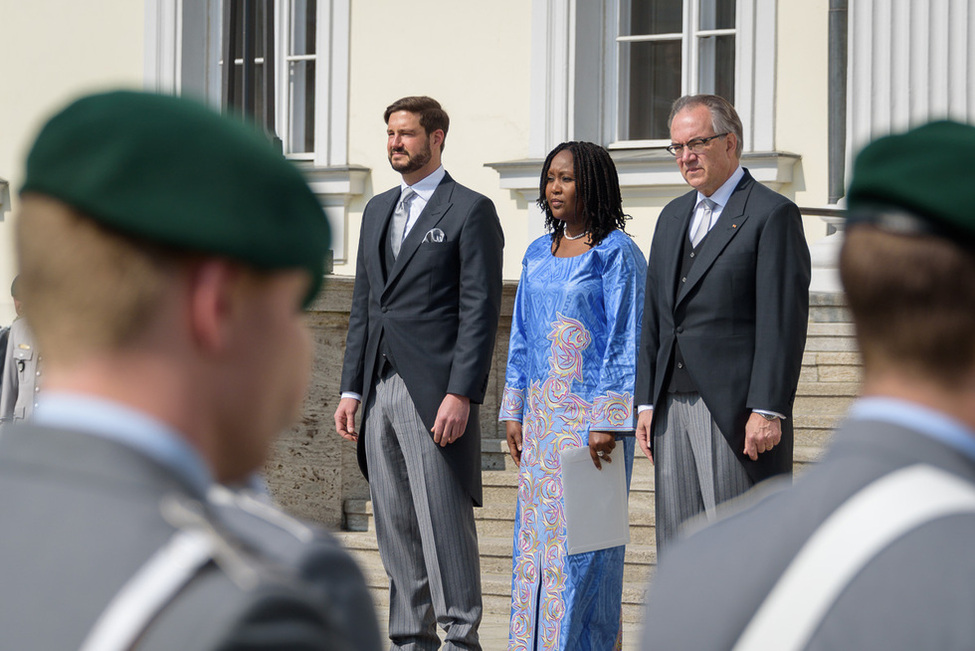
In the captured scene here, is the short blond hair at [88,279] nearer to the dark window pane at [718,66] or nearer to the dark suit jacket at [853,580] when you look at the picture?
the dark suit jacket at [853,580]

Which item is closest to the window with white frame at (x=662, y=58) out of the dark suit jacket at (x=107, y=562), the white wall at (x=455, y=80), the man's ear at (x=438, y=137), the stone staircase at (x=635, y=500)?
the white wall at (x=455, y=80)

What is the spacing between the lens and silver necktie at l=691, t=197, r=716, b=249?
4430 millimetres

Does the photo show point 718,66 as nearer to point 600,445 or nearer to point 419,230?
point 419,230

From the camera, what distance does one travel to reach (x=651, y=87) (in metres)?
10.1

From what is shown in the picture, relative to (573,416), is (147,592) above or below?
above

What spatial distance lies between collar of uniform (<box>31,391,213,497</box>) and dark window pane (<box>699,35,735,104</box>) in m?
8.91

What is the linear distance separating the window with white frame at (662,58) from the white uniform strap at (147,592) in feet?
29.9

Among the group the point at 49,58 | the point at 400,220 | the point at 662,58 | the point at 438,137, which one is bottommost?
the point at 400,220

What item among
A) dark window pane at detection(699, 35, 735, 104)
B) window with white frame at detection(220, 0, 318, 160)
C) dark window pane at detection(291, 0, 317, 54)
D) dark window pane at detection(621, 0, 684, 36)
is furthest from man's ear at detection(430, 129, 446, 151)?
dark window pane at detection(291, 0, 317, 54)

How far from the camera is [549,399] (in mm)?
4781

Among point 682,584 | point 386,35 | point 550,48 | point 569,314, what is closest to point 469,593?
point 569,314

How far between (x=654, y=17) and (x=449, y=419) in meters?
6.08

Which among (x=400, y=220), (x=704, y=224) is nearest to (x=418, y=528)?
(x=400, y=220)

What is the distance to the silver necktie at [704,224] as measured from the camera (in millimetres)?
4430
